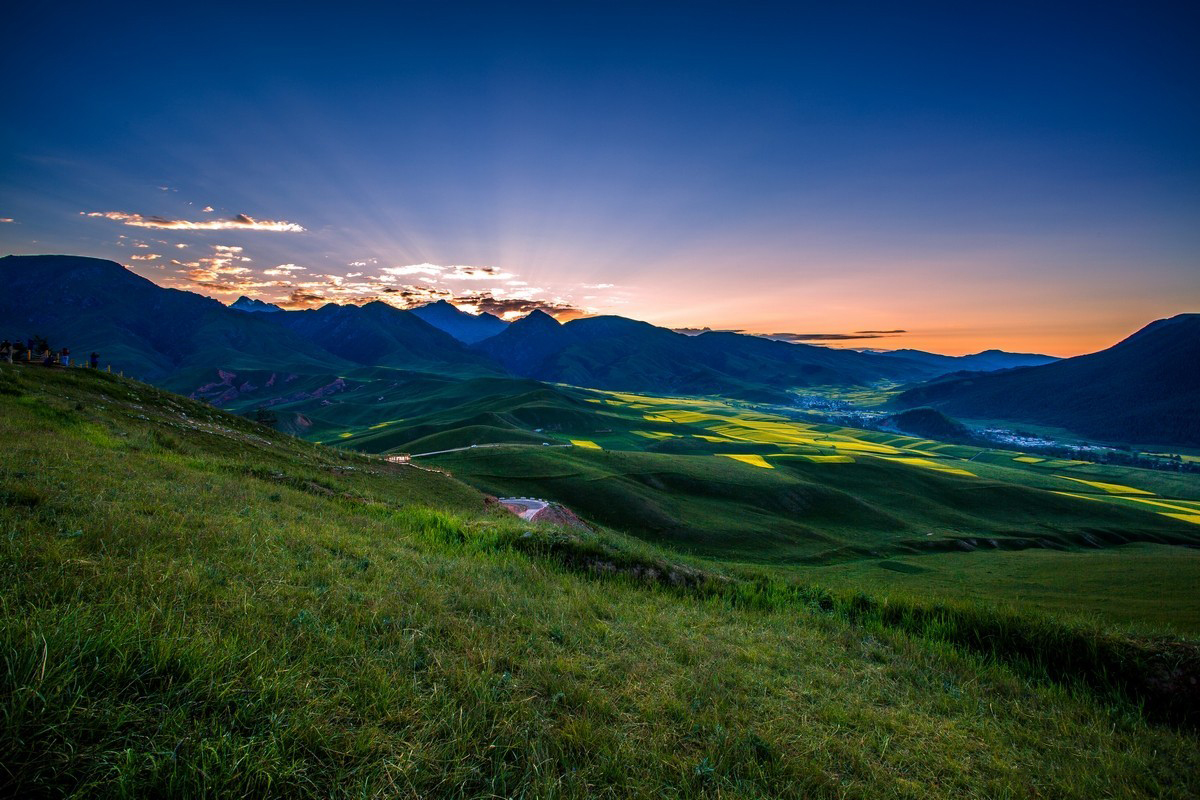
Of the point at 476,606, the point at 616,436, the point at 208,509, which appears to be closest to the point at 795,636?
the point at 476,606

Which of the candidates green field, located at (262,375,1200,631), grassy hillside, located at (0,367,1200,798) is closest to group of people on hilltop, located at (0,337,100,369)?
green field, located at (262,375,1200,631)

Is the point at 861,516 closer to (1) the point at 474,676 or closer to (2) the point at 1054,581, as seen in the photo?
(2) the point at 1054,581

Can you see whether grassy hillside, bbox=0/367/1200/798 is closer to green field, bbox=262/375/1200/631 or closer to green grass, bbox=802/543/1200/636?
green grass, bbox=802/543/1200/636

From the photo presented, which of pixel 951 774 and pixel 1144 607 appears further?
pixel 1144 607

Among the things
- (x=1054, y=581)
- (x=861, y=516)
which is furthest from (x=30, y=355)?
(x=861, y=516)

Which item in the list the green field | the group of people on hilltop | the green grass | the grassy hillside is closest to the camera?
the grassy hillside

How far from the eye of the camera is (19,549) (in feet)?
19.9

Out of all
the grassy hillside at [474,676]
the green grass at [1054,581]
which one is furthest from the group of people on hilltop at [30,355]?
the green grass at [1054,581]

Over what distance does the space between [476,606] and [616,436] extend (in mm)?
150403

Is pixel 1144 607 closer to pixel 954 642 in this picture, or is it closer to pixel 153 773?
pixel 954 642

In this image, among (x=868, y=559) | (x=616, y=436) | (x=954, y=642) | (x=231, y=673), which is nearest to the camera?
(x=231, y=673)

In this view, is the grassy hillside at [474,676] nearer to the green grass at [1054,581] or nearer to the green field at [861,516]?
the green grass at [1054,581]

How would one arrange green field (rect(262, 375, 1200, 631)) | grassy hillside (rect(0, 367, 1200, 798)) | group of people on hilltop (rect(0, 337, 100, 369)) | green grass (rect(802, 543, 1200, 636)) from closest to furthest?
grassy hillside (rect(0, 367, 1200, 798))
green grass (rect(802, 543, 1200, 636))
green field (rect(262, 375, 1200, 631))
group of people on hilltop (rect(0, 337, 100, 369))

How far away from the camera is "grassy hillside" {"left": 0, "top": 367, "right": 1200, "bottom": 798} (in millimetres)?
3604
